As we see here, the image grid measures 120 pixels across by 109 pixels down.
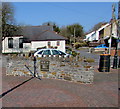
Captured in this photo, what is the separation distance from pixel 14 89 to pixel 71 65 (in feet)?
9.94

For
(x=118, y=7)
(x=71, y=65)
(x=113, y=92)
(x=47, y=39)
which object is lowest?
(x=113, y=92)

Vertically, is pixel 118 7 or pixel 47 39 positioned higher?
pixel 118 7

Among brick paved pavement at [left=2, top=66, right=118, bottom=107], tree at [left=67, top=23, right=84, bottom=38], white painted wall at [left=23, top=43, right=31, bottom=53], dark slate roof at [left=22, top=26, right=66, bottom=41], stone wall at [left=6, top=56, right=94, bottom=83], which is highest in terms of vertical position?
tree at [left=67, top=23, right=84, bottom=38]

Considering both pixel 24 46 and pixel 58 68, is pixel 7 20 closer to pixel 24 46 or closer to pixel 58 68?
pixel 24 46

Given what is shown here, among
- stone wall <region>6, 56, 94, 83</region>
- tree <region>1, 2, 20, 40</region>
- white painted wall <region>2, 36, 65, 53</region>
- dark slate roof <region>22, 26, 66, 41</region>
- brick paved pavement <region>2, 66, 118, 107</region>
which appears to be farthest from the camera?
dark slate roof <region>22, 26, 66, 41</region>

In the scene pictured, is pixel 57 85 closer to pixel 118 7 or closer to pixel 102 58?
pixel 102 58

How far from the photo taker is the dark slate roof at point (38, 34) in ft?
92.1

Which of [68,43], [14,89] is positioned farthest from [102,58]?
[68,43]

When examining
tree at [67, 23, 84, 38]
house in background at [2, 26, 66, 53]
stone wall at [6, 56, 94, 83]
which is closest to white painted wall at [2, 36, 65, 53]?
house in background at [2, 26, 66, 53]

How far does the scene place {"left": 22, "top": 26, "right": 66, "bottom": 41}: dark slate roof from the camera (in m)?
28.1

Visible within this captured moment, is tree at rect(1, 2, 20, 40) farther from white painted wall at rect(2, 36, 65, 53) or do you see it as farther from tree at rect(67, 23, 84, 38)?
tree at rect(67, 23, 84, 38)

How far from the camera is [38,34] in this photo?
29953mm

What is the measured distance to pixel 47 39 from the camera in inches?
1094

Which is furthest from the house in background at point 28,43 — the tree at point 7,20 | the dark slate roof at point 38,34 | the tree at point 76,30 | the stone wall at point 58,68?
the tree at point 76,30
